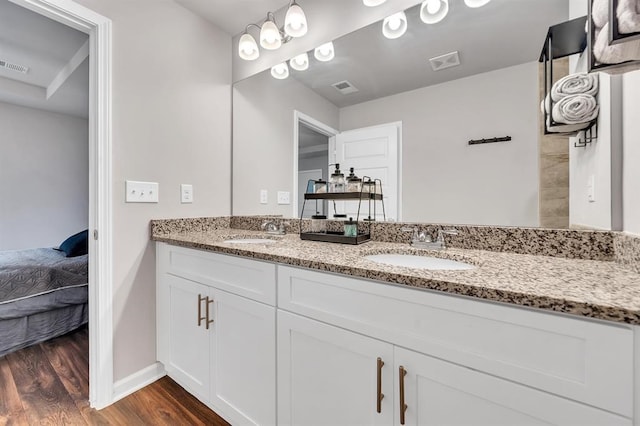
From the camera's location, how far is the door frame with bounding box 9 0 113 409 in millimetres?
1402

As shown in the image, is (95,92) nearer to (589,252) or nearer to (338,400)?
(338,400)

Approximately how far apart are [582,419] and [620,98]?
846 millimetres

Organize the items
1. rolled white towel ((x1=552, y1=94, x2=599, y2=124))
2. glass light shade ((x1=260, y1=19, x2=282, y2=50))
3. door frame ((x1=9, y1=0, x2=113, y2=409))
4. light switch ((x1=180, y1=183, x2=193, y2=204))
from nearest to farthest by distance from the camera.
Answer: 1. rolled white towel ((x1=552, y1=94, x2=599, y2=124))
2. door frame ((x1=9, y1=0, x2=113, y2=409))
3. glass light shade ((x1=260, y1=19, x2=282, y2=50))
4. light switch ((x1=180, y1=183, x2=193, y2=204))

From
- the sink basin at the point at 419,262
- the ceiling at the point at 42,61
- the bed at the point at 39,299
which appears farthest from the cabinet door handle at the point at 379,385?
the ceiling at the point at 42,61

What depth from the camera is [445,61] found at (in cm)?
124

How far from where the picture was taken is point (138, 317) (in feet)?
5.09

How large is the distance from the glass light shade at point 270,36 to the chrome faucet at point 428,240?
1.39 m

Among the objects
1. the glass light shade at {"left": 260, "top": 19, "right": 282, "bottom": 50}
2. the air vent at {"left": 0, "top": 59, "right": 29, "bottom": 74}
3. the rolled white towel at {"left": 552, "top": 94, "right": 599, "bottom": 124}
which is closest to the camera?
the rolled white towel at {"left": 552, "top": 94, "right": 599, "bottom": 124}

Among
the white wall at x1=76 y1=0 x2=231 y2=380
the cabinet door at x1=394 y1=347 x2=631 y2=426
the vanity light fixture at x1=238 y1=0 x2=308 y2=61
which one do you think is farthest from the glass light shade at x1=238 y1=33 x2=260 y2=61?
the cabinet door at x1=394 y1=347 x2=631 y2=426

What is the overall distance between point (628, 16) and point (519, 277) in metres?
0.59

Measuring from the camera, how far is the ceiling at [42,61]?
1931 mm

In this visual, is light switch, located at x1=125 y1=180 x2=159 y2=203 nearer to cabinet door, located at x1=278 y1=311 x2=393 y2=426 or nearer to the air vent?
cabinet door, located at x1=278 y1=311 x2=393 y2=426

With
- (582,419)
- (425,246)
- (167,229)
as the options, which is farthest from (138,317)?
(582,419)

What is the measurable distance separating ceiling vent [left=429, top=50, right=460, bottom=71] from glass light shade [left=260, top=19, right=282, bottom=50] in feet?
3.08
